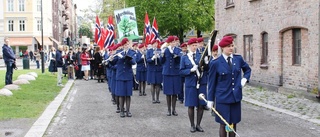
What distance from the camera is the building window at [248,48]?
21.2 meters

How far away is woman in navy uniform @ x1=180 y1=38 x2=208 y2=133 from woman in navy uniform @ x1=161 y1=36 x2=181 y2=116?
1929mm

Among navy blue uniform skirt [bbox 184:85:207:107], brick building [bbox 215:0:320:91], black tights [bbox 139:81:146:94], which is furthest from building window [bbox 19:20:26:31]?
navy blue uniform skirt [bbox 184:85:207:107]

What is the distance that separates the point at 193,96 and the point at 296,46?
831 centimetres

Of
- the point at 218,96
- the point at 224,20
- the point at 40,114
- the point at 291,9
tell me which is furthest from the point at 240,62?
the point at 224,20

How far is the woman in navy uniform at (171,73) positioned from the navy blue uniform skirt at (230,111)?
14.8 feet

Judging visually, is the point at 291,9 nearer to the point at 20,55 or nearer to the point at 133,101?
the point at 133,101

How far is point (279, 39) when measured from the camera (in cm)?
1788

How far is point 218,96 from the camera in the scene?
24.6ft

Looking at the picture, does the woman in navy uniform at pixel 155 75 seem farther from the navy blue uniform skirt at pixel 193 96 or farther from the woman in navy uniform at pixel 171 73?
the navy blue uniform skirt at pixel 193 96

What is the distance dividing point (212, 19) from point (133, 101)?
3084 centimetres

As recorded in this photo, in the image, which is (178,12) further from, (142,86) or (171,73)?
(171,73)

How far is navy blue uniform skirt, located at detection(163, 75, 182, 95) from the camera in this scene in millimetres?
11992

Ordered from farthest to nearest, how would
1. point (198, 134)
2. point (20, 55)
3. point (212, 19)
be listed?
point (20, 55)
point (212, 19)
point (198, 134)

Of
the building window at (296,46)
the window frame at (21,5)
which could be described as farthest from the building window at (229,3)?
the window frame at (21,5)
